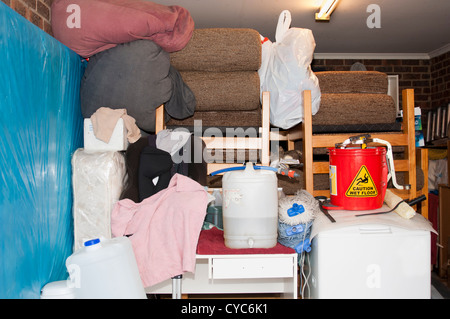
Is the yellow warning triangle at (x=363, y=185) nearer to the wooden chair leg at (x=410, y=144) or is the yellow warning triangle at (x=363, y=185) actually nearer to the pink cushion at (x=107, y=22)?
the wooden chair leg at (x=410, y=144)

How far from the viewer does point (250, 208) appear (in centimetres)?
166

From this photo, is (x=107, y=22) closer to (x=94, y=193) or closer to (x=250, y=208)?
(x=94, y=193)

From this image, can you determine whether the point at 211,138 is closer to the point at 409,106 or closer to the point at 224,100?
the point at 224,100

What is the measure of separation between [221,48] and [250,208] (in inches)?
37.3

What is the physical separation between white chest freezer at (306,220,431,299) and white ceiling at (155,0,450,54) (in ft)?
8.51

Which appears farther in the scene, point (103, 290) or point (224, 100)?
point (224, 100)

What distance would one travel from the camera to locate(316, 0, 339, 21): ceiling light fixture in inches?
132

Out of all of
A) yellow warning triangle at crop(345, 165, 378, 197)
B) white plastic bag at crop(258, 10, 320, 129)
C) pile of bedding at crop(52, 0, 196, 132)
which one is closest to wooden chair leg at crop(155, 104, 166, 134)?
pile of bedding at crop(52, 0, 196, 132)

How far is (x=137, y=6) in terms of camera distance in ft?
6.22

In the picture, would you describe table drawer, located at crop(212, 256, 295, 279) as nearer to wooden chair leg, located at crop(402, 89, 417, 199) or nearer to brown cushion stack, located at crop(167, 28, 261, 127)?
brown cushion stack, located at crop(167, 28, 261, 127)

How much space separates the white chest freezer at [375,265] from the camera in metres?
1.63

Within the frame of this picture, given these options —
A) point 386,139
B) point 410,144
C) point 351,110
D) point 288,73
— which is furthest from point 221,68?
point 410,144
